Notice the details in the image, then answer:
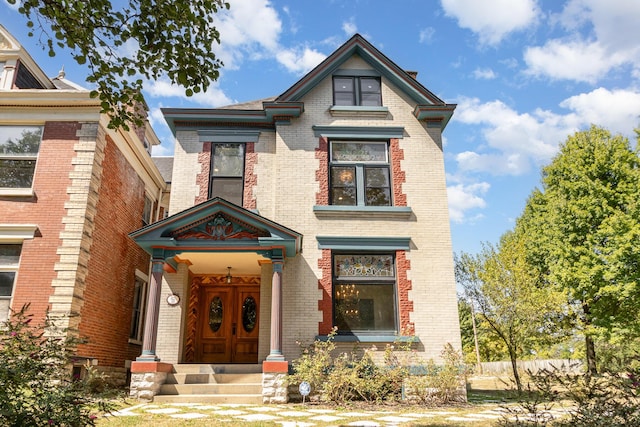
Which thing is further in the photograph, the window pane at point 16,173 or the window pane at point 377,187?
the window pane at point 377,187

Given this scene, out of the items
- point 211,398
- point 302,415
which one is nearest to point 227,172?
point 211,398

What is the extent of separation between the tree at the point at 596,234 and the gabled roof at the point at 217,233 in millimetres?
14296

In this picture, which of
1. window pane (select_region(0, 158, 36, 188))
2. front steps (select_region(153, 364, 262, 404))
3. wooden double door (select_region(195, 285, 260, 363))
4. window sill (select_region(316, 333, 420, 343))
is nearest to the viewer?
front steps (select_region(153, 364, 262, 404))

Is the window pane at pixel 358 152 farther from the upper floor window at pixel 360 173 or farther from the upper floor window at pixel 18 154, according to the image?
the upper floor window at pixel 18 154

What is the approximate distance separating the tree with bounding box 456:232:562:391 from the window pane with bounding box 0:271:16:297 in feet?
41.7

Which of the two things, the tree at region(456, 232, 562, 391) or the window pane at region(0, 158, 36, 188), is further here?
the tree at region(456, 232, 562, 391)

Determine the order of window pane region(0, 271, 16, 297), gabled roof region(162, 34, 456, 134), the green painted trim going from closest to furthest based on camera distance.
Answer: window pane region(0, 271, 16, 297) → gabled roof region(162, 34, 456, 134) → the green painted trim

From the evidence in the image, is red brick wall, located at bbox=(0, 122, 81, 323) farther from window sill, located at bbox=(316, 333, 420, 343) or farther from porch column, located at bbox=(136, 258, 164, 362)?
window sill, located at bbox=(316, 333, 420, 343)

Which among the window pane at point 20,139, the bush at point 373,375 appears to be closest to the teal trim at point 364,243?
the bush at point 373,375

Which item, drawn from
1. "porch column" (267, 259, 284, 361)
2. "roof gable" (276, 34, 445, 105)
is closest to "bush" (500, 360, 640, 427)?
"porch column" (267, 259, 284, 361)

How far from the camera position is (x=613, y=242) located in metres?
17.9

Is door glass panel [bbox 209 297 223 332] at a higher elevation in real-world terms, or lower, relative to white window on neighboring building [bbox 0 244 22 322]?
lower

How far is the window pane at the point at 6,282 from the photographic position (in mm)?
9961

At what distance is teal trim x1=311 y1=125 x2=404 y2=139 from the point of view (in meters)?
12.3
